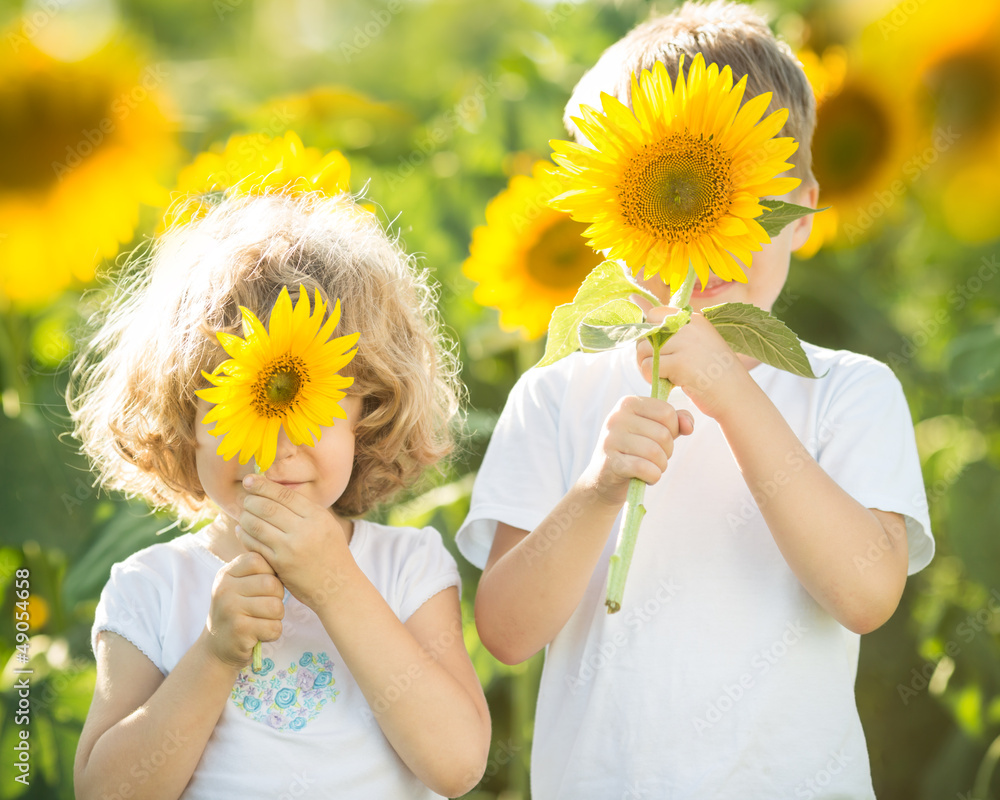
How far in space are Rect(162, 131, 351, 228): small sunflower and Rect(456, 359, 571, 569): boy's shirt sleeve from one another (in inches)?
13.3

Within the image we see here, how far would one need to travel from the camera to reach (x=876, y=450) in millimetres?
1069

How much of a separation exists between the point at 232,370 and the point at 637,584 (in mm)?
501

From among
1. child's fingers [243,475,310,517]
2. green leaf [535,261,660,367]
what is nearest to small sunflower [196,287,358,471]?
child's fingers [243,475,310,517]

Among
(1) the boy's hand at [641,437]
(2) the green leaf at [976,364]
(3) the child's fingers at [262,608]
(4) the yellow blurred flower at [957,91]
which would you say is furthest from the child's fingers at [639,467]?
(4) the yellow blurred flower at [957,91]

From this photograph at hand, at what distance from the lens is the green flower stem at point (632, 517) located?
2.68 feet

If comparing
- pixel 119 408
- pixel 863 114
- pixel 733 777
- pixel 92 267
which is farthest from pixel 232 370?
pixel 863 114

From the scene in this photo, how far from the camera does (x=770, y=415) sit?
96 centimetres

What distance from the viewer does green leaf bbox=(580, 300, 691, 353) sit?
2.69 ft

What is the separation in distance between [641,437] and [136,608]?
20.8 inches

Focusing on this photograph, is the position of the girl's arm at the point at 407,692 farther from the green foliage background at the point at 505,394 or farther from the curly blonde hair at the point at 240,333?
the green foliage background at the point at 505,394

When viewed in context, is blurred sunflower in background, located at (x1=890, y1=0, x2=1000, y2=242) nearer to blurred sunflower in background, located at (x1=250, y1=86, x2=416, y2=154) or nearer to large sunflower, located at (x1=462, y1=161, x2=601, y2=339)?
large sunflower, located at (x1=462, y1=161, x2=601, y2=339)

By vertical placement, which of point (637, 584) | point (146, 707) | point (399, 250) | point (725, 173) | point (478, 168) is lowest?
point (146, 707)

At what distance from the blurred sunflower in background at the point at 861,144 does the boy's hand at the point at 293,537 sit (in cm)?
128

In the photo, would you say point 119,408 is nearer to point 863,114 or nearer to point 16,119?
point 16,119
